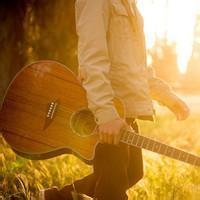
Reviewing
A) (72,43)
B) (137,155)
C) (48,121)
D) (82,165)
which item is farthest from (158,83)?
(72,43)

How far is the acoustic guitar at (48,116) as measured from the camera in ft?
12.5

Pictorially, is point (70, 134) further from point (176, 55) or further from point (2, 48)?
point (176, 55)

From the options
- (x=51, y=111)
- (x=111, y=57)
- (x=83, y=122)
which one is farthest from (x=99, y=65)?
(x=51, y=111)

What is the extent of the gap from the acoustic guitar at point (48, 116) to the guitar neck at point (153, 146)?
0.96 ft

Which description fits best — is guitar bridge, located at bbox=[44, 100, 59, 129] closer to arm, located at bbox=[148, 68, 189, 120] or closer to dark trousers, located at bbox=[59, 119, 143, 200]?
dark trousers, located at bbox=[59, 119, 143, 200]

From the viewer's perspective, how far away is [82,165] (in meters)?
5.62

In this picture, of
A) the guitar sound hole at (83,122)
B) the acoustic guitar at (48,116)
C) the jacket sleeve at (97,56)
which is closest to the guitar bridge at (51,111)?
the acoustic guitar at (48,116)

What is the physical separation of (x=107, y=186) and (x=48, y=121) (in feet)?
1.86

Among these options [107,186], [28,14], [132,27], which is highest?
[132,27]

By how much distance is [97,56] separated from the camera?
137 inches

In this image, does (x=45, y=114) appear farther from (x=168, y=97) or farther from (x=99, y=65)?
(x=168, y=97)

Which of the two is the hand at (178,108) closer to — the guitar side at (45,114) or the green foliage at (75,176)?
the guitar side at (45,114)

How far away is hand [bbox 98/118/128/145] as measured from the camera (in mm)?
3395

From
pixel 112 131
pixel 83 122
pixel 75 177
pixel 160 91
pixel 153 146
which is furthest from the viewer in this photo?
pixel 75 177
